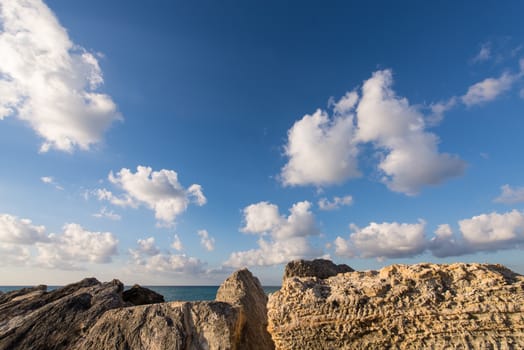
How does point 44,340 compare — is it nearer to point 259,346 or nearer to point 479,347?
point 259,346

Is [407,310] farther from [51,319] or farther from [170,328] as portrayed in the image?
[51,319]

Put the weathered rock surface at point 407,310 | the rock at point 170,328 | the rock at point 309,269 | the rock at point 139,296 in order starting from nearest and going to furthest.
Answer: the weathered rock surface at point 407,310 → the rock at point 170,328 → the rock at point 309,269 → the rock at point 139,296

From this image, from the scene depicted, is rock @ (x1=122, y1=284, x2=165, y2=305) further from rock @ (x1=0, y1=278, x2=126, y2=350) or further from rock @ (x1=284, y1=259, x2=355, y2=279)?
rock @ (x1=284, y1=259, x2=355, y2=279)

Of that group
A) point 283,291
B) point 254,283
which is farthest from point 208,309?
point 254,283

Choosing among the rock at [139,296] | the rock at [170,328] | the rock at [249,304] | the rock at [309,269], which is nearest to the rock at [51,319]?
the rock at [170,328]

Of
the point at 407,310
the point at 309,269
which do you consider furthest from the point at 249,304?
the point at 407,310

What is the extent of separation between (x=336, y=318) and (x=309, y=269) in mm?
3119

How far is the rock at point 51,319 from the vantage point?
784 centimetres

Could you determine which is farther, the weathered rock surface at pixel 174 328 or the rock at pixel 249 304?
the rock at pixel 249 304

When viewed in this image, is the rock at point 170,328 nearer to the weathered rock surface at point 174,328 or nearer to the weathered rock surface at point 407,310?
the weathered rock surface at point 174,328

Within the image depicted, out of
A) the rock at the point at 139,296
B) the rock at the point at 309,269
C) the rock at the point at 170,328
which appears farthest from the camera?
the rock at the point at 139,296

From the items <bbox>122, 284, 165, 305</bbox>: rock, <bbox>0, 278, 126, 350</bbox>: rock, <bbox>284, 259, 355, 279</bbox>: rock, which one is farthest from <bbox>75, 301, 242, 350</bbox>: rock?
<bbox>122, 284, 165, 305</bbox>: rock

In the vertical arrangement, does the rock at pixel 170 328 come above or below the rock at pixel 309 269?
below

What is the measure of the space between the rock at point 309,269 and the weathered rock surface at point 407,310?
7.42 ft
